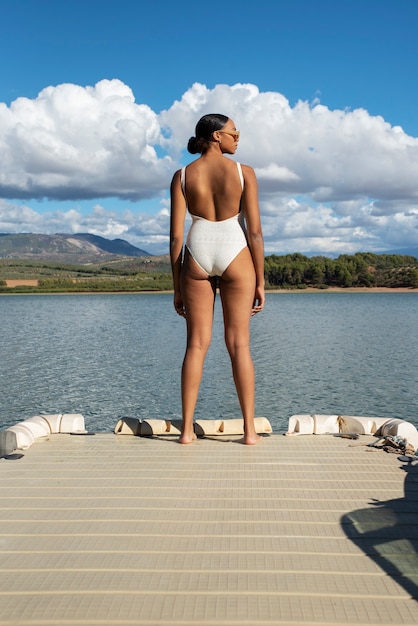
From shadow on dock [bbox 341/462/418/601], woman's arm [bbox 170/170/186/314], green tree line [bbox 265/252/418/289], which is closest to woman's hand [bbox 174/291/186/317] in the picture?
woman's arm [bbox 170/170/186/314]

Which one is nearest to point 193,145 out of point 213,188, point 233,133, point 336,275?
point 233,133

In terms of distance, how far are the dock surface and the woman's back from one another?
1.90 metres

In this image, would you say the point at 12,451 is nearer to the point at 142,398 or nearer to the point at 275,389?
the point at 142,398

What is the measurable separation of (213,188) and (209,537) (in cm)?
283

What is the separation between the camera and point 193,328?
503 cm

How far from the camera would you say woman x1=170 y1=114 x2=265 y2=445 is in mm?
4875

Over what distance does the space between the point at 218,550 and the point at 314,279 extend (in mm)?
97882

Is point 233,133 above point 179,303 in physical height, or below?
above

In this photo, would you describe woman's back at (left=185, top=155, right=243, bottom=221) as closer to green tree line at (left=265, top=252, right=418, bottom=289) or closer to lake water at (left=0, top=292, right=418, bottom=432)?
lake water at (left=0, top=292, right=418, bottom=432)

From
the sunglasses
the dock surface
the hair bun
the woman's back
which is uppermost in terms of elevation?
the sunglasses

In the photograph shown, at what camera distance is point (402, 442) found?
15.4 feet

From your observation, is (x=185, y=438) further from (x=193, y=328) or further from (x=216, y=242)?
(x=216, y=242)

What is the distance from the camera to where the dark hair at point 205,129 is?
4977 millimetres

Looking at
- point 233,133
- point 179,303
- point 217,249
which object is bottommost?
point 179,303
